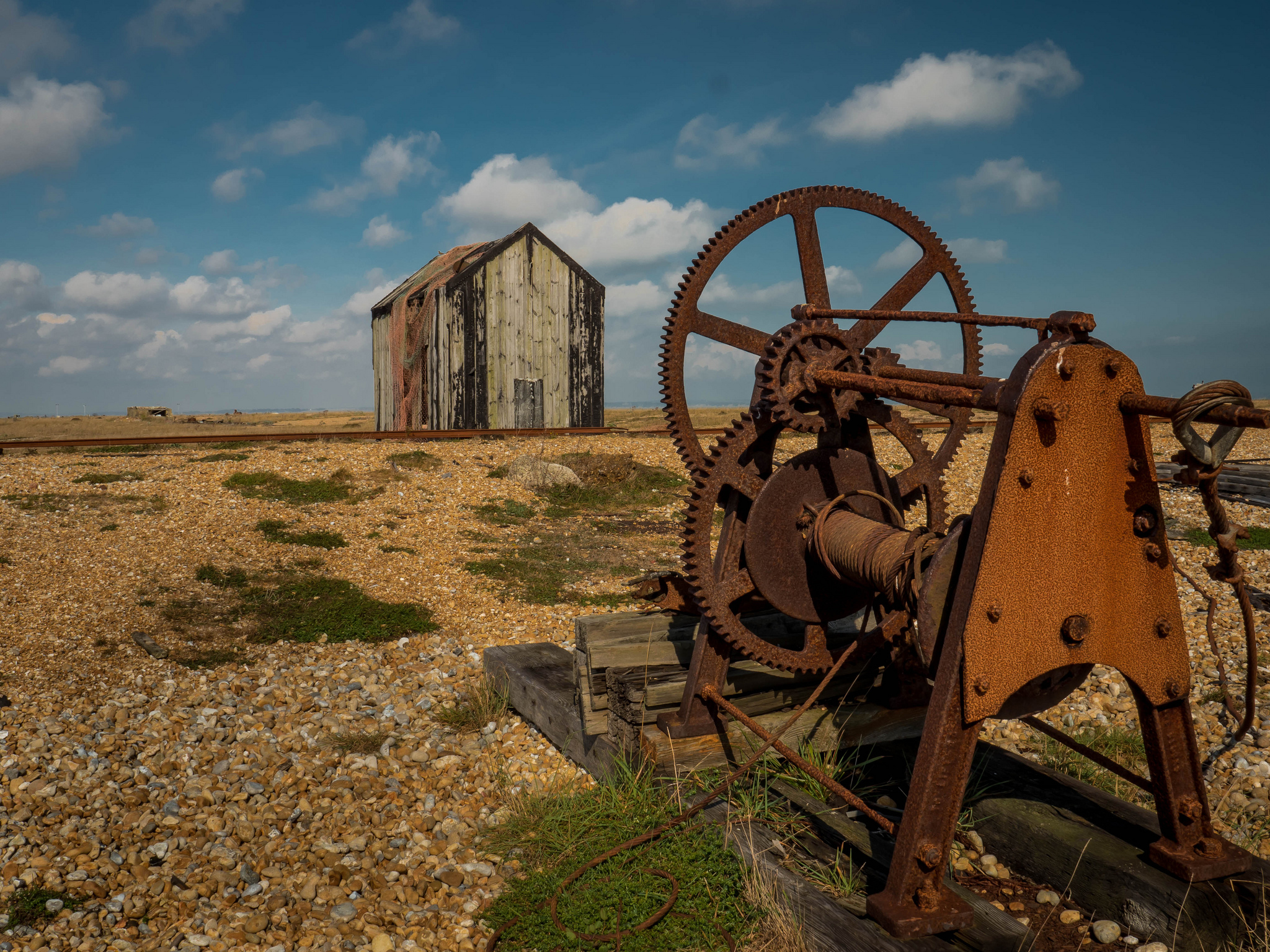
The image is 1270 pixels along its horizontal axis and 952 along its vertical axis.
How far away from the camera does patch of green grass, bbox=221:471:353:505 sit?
10.9 m

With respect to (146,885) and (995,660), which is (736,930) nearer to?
(995,660)

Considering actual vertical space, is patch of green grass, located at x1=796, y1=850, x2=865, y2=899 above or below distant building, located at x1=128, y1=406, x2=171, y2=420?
below

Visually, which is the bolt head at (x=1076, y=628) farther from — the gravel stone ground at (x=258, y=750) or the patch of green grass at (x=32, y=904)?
the patch of green grass at (x=32, y=904)

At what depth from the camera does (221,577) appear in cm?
830

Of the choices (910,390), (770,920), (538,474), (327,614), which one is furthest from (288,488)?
(910,390)

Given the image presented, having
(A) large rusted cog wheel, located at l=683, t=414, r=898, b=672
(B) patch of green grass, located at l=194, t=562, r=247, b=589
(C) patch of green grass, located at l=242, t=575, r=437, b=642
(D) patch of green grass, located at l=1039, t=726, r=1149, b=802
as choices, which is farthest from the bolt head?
(B) patch of green grass, located at l=194, t=562, r=247, b=589

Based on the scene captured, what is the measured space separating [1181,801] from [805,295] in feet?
9.56

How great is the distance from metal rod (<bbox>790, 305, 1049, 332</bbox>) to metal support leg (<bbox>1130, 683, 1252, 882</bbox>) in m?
1.42

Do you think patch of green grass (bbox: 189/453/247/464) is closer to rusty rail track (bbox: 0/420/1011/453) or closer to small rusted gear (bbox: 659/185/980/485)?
rusty rail track (bbox: 0/420/1011/453)

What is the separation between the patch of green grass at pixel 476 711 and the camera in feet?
18.6

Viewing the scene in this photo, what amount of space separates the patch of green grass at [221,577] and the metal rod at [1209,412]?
7.81m

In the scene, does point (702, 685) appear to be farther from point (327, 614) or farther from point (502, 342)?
point (502, 342)

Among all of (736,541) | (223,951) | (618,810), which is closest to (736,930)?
(618,810)

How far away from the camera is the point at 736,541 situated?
3992mm
